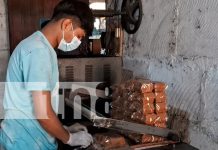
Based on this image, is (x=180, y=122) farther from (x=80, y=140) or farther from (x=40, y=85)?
(x=40, y=85)

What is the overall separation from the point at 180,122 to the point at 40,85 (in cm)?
100

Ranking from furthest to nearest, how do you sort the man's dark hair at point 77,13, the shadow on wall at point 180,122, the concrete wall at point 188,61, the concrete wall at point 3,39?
the concrete wall at point 3,39 → the shadow on wall at point 180,122 → the concrete wall at point 188,61 → the man's dark hair at point 77,13

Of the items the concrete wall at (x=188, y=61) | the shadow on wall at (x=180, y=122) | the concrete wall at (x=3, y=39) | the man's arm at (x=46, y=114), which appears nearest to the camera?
the man's arm at (x=46, y=114)

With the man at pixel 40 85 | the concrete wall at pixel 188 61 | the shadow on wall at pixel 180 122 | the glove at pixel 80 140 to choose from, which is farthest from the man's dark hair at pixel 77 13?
the shadow on wall at pixel 180 122

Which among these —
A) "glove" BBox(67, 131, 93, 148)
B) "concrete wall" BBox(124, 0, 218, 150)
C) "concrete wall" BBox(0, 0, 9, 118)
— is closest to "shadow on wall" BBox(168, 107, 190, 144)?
"concrete wall" BBox(124, 0, 218, 150)

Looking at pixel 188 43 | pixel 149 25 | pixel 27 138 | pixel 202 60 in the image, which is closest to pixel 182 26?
pixel 188 43

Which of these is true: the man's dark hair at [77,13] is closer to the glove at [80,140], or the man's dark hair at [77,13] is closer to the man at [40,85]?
the man at [40,85]

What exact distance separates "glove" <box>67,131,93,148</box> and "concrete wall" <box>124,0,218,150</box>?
649 millimetres

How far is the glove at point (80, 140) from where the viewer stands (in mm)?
1368

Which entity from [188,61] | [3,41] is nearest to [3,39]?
[3,41]

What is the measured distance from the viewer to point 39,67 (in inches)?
47.3

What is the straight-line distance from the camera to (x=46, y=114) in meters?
1.23

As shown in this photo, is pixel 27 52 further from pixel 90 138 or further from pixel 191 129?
pixel 191 129

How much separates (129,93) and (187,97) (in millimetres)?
405
